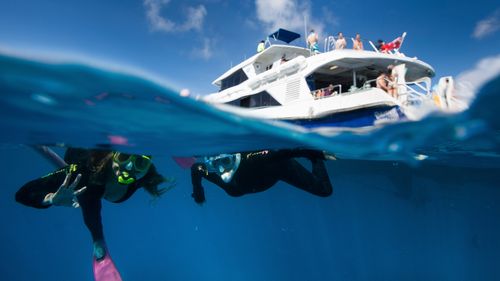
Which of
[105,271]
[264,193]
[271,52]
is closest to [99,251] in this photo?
[105,271]

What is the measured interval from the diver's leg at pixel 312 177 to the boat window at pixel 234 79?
13122 mm

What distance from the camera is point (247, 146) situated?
7.70 meters

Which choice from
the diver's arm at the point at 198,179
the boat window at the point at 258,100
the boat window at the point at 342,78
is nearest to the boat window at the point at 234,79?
the boat window at the point at 258,100

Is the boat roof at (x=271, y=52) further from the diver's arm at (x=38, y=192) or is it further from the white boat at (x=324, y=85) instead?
the diver's arm at (x=38, y=192)

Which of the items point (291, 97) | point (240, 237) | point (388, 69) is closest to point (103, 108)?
point (291, 97)

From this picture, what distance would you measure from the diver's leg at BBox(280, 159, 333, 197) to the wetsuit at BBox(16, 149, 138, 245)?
11.7ft

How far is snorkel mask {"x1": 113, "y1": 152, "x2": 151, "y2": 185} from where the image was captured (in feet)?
18.5

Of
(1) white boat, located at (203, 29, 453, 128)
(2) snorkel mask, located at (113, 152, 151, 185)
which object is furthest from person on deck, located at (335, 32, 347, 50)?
(2) snorkel mask, located at (113, 152, 151, 185)

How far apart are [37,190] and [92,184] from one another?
950mm

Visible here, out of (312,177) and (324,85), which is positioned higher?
(324,85)

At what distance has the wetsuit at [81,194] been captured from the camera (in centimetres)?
556

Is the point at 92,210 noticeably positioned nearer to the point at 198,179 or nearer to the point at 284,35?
the point at 198,179

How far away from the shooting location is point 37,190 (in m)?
5.63

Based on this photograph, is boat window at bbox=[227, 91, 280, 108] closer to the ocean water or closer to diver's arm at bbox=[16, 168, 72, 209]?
the ocean water
